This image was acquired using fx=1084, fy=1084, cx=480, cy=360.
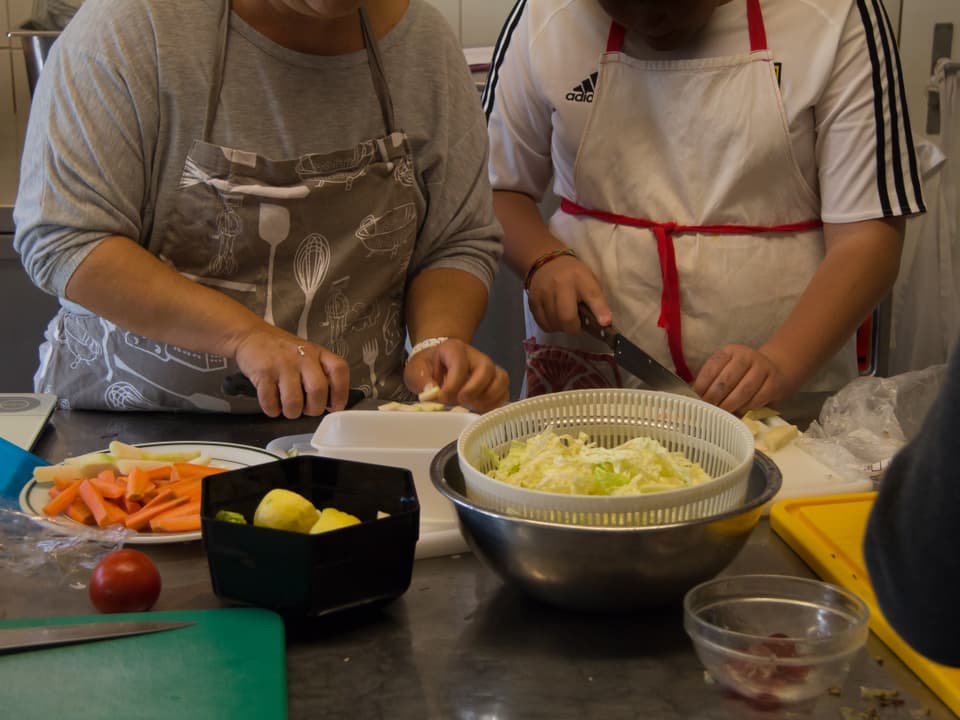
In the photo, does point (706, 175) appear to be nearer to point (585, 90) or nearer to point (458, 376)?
point (585, 90)

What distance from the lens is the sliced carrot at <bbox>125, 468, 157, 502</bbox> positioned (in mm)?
1125

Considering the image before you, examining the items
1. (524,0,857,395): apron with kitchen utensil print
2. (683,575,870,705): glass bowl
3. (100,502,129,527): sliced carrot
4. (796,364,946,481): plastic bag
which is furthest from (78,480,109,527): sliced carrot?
(524,0,857,395): apron with kitchen utensil print

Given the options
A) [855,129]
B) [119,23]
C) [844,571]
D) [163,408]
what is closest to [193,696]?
[844,571]

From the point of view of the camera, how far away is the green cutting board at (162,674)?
805mm

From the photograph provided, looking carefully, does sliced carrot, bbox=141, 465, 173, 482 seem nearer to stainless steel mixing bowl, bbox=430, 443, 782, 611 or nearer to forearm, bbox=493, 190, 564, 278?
stainless steel mixing bowl, bbox=430, 443, 782, 611

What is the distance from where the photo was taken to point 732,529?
0.90 meters

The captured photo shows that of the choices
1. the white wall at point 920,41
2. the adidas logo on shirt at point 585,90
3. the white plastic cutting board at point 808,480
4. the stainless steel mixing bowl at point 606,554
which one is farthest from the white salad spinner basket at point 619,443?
the white wall at point 920,41

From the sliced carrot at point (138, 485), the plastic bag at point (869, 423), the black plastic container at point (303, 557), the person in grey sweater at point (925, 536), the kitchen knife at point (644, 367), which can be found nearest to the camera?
the person in grey sweater at point (925, 536)

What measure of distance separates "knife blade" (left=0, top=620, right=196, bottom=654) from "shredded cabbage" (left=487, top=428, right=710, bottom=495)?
12.5 inches

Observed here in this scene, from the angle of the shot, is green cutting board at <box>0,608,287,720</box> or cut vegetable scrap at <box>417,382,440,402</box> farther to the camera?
cut vegetable scrap at <box>417,382,440,402</box>


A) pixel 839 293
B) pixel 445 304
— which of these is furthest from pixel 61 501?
pixel 839 293

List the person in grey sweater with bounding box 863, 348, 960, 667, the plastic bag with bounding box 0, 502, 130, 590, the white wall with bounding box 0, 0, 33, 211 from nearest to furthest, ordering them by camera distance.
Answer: the person in grey sweater with bounding box 863, 348, 960, 667, the plastic bag with bounding box 0, 502, 130, 590, the white wall with bounding box 0, 0, 33, 211

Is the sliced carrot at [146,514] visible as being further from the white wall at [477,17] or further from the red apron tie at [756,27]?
the white wall at [477,17]

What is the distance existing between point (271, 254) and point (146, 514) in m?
0.51
